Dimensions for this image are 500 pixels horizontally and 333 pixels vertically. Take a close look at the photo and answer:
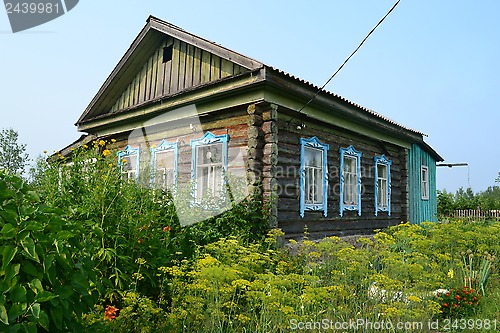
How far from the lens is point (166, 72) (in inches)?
396

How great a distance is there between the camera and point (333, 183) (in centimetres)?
938

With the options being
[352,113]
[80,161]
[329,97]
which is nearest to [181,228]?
[80,161]

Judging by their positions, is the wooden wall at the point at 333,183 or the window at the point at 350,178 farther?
the window at the point at 350,178

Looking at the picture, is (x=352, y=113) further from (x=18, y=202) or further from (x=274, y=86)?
(x=18, y=202)

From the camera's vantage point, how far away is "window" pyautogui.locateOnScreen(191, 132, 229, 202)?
8.24 meters

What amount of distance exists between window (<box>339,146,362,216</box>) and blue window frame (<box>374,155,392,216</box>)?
1.28m

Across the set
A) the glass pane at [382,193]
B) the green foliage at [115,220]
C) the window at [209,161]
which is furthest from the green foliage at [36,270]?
the glass pane at [382,193]

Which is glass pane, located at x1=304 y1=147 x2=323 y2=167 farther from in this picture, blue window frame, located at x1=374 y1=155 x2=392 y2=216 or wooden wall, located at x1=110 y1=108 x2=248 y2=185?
blue window frame, located at x1=374 y1=155 x2=392 y2=216

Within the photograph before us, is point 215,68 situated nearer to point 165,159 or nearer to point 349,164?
point 165,159

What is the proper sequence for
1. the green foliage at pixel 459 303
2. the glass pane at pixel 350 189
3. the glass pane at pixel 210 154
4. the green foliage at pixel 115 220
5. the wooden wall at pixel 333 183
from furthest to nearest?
the glass pane at pixel 350 189 → the glass pane at pixel 210 154 → the wooden wall at pixel 333 183 → the green foliage at pixel 459 303 → the green foliage at pixel 115 220

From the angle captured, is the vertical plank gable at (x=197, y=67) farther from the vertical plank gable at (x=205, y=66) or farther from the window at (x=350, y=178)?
the window at (x=350, y=178)

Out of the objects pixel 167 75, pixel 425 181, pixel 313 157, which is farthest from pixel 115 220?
pixel 425 181

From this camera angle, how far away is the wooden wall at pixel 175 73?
861cm

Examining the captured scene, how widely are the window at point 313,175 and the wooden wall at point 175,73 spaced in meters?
2.21
